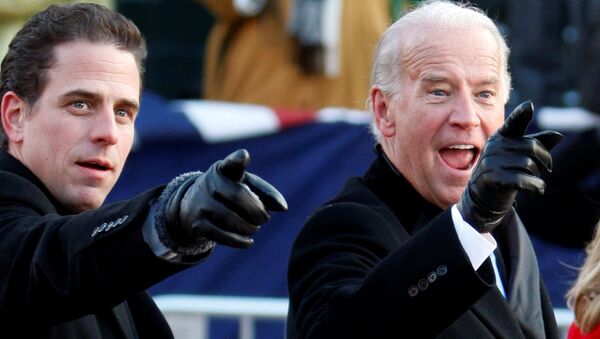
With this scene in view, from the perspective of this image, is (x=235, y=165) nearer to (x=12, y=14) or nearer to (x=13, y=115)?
(x=13, y=115)

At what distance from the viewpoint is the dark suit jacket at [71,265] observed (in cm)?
317

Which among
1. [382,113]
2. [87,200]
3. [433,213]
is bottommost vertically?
[433,213]

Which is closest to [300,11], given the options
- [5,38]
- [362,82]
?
[362,82]

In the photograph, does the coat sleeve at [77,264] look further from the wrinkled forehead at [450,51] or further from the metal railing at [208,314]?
the metal railing at [208,314]

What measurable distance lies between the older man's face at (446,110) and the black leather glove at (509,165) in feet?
2.12

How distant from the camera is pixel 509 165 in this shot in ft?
10.8

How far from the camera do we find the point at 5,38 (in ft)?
26.7

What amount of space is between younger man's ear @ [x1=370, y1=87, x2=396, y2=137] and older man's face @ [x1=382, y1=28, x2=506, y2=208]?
48 mm

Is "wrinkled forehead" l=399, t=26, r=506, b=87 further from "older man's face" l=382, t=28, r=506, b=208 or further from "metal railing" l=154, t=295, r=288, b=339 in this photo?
"metal railing" l=154, t=295, r=288, b=339

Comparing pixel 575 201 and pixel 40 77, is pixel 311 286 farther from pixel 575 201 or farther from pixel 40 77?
pixel 575 201

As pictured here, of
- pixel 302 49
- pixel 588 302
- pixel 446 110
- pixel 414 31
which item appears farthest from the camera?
pixel 302 49

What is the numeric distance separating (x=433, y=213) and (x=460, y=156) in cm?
16

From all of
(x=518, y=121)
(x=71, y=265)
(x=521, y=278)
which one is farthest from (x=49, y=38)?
(x=521, y=278)

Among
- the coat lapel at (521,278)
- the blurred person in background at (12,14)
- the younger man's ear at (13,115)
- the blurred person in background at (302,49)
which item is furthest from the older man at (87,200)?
the blurred person in background at (302,49)
